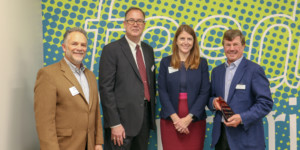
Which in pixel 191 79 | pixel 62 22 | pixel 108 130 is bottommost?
pixel 108 130

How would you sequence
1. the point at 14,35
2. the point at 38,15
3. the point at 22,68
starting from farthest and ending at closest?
the point at 38,15 → the point at 22,68 → the point at 14,35

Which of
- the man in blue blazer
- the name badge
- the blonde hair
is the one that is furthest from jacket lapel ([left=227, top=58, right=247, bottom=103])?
the name badge

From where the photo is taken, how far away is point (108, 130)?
2602 mm

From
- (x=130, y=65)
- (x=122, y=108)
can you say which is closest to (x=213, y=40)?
(x=130, y=65)

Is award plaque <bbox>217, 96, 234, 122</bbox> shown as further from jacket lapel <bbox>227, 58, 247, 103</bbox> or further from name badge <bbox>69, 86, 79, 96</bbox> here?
name badge <bbox>69, 86, 79, 96</bbox>

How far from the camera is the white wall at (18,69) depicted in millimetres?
2242

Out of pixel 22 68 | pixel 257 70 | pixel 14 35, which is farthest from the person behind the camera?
pixel 22 68

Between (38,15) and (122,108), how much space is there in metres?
1.82

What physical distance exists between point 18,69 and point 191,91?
1.90 m

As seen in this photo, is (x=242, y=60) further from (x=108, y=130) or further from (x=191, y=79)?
(x=108, y=130)

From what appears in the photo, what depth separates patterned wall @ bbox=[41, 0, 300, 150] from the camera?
325 centimetres

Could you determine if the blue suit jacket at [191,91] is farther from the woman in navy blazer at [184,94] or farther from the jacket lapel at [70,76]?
the jacket lapel at [70,76]

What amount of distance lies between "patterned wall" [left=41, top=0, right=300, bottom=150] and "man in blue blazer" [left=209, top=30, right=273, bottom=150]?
95cm

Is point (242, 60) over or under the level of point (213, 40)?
under
